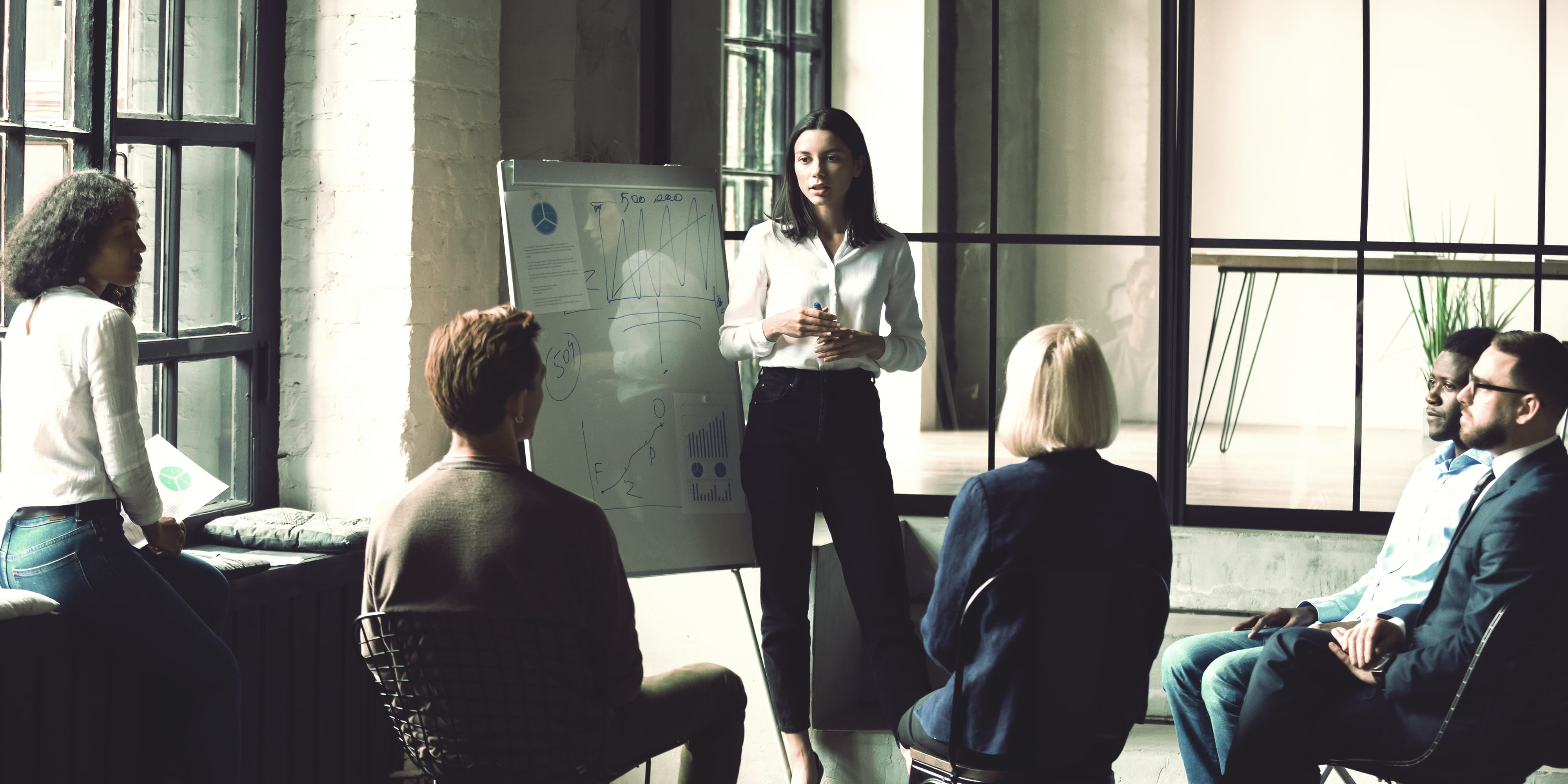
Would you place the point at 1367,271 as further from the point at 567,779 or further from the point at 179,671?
the point at 179,671

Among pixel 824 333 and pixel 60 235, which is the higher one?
pixel 60 235

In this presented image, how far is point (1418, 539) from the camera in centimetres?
256

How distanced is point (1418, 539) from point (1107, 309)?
5773mm

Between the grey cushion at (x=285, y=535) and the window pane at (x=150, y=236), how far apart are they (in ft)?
1.70

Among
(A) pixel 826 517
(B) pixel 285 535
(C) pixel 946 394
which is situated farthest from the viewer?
(C) pixel 946 394

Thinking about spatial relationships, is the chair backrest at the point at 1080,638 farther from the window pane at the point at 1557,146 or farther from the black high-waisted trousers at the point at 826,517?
the window pane at the point at 1557,146

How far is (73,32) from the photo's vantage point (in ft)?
9.16

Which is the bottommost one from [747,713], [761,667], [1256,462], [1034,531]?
[747,713]

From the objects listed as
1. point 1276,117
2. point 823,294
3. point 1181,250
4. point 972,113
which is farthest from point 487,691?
point 1276,117

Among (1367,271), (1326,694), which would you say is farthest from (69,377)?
(1367,271)

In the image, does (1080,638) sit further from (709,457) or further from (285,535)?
(285,535)

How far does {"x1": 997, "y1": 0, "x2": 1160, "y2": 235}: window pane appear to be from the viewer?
315 inches

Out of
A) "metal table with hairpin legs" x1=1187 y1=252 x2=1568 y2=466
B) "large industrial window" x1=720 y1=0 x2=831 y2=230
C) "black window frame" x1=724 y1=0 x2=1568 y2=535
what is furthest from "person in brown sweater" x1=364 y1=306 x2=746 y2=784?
"metal table with hairpin legs" x1=1187 y1=252 x2=1568 y2=466

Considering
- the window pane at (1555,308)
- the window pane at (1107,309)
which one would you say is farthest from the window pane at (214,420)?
the window pane at (1555,308)
